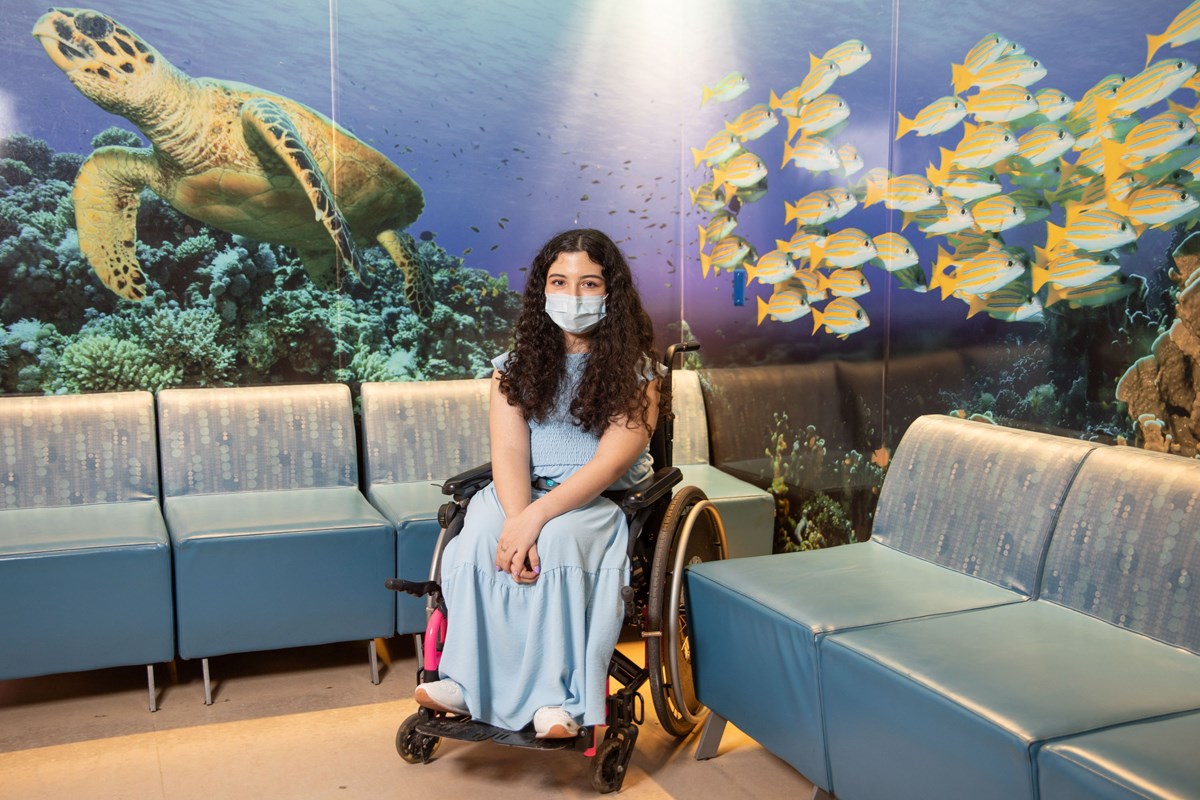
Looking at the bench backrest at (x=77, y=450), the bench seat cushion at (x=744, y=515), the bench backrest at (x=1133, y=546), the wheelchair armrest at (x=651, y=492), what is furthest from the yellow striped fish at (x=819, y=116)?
the bench backrest at (x=77, y=450)

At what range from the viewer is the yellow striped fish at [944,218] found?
9.39ft

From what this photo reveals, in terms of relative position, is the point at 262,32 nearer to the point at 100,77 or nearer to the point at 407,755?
the point at 100,77

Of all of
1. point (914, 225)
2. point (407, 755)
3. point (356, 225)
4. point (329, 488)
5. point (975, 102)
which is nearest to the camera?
point (407, 755)

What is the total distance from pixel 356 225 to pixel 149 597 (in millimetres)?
1531

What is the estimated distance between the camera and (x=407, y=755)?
263cm

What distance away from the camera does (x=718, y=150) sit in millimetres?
4094

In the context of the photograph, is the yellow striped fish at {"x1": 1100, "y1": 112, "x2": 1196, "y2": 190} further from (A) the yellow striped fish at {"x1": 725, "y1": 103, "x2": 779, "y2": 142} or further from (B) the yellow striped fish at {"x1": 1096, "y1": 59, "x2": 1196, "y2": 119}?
(A) the yellow striped fish at {"x1": 725, "y1": 103, "x2": 779, "y2": 142}

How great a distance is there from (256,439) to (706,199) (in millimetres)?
1859

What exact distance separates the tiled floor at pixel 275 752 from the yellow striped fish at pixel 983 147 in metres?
1.57

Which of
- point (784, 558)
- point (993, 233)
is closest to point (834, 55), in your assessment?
point (993, 233)

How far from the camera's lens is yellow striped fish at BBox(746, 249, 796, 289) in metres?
3.70

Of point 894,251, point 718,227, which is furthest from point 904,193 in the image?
point 718,227

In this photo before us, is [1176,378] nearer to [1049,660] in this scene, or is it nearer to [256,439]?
[1049,660]

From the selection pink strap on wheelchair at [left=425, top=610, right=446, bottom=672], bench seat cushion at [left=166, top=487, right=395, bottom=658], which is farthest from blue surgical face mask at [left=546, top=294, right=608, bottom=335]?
bench seat cushion at [left=166, top=487, right=395, bottom=658]
